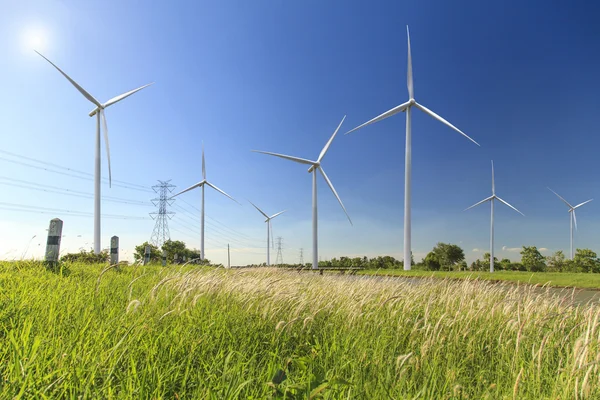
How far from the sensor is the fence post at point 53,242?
35.3 feet

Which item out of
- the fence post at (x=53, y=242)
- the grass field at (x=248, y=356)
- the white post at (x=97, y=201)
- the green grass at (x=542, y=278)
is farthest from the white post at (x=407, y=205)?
the white post at (x=97, y=201)

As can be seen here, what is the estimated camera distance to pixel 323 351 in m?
4.02

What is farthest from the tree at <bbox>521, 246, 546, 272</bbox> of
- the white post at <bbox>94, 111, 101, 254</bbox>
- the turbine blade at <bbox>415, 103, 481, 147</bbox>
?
the white post at <bbox>94, 111, 101, 254</bbox>

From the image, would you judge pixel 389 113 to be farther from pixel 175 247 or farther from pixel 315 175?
pixel 175 247

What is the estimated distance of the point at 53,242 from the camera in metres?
11.0

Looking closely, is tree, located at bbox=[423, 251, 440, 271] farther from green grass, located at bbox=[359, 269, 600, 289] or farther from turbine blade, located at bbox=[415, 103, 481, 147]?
green grass, located at bbox=[359, 269, 600, 289]

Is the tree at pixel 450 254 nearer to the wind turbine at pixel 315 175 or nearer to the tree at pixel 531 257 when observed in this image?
the tree at pixel 531 257

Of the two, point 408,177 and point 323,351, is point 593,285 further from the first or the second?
point 323,351

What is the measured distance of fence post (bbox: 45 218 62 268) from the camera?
35.3 feet

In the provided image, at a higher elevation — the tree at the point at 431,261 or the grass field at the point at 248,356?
the grass field at the point at 248,356

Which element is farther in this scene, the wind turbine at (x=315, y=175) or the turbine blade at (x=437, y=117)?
the wind turbine at (x=315, y=175)

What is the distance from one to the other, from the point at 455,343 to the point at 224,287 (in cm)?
407

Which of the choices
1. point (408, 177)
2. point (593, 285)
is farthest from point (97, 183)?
point (593, 285)

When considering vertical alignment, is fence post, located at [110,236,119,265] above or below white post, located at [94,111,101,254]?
below
